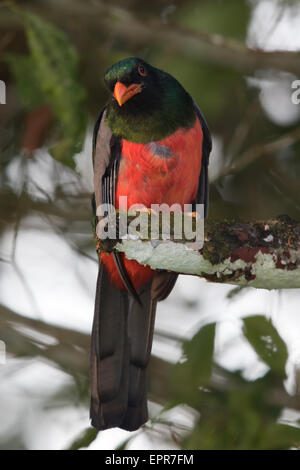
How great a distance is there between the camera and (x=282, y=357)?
3848 mm

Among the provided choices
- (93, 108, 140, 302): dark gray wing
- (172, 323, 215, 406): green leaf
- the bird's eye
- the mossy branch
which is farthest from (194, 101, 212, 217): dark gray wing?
the mossy branch

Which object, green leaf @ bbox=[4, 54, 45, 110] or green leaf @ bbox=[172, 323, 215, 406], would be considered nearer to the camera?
green leaf @ bbox=[172, 323, 215, 406]

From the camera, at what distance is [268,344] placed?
Answer: 3.86m

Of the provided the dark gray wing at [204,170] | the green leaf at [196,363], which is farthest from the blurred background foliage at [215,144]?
the dark gray wing at [204,170]

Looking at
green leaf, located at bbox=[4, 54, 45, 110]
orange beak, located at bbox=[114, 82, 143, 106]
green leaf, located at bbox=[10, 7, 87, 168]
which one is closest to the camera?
orange beak, located at bbox=[114, 82, 143, 106]

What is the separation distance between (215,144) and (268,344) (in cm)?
236

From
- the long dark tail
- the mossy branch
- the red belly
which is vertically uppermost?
the red belly

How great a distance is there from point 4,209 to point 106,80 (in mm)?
1910

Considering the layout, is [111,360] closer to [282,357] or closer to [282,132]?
[282,357]

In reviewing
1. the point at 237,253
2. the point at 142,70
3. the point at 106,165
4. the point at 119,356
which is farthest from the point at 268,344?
the point at 142,70

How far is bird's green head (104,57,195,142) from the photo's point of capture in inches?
152

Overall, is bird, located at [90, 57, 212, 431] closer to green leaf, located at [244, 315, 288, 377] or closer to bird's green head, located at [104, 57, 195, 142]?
bird's green head, located at [104, 57, 195, 142]

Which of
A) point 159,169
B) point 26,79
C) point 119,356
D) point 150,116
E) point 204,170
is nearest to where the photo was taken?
point 159,169

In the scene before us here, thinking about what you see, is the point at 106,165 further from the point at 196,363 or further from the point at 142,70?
the point at 196,363
